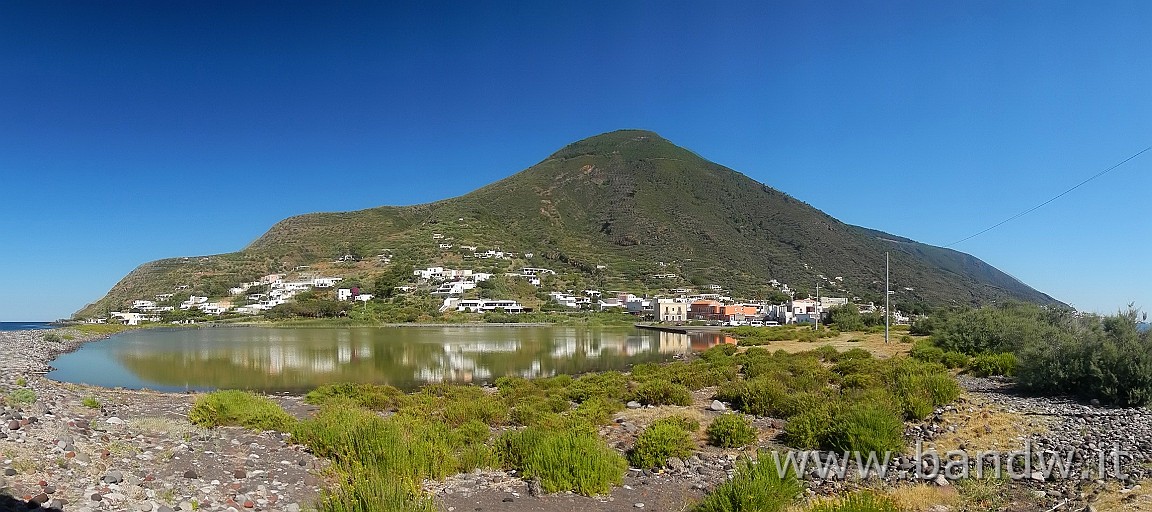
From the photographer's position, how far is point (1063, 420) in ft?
28.0

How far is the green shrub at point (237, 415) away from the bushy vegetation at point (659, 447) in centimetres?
532

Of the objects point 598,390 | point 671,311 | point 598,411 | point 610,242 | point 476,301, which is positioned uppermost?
point 610,242

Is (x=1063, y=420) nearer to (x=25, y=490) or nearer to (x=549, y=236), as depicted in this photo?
(x=25, y=490)

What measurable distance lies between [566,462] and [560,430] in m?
1.83

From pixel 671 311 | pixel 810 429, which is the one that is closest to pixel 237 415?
pixel 810 429

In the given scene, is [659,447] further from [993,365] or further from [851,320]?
[851,320]

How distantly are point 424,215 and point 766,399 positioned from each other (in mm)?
135595

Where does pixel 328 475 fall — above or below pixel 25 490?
below

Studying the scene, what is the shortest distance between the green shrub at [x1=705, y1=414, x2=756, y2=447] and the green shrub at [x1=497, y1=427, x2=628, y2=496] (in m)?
2.33

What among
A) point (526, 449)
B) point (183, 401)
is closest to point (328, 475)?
point (526, 449)

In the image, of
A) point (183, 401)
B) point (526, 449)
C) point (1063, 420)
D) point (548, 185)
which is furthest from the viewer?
point (548, 185)

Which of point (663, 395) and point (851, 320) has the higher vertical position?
point (663, 395)

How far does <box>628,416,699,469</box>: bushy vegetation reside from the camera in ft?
24.6

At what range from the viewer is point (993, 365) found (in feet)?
51.2
